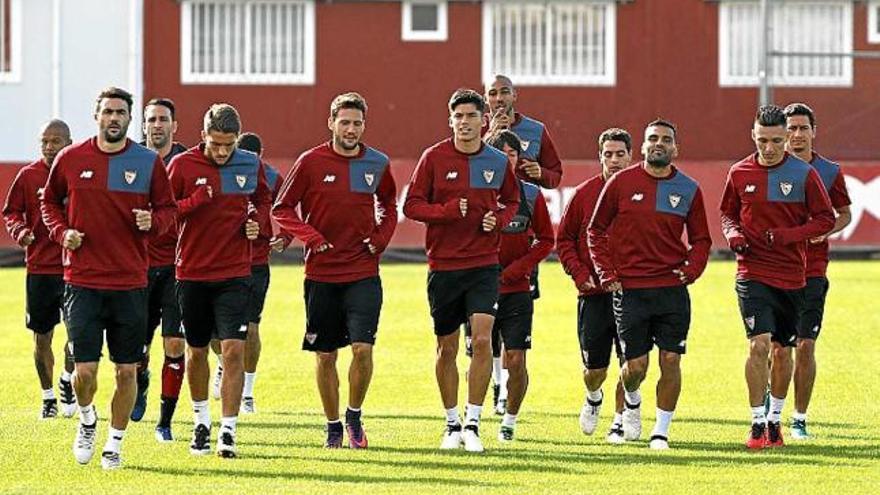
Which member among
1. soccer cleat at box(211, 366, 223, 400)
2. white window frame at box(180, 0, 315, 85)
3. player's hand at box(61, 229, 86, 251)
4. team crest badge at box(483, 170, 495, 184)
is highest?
white window frame at box(180, 0, 315, 85)

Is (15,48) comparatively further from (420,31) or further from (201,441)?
(201,441)

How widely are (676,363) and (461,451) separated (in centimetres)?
154

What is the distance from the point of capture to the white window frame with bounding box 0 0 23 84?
41.7 meters

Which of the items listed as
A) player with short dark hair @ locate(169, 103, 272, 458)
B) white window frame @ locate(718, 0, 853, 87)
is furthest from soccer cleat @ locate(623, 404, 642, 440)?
white window frame @ locate(718, 0, 853, 87)

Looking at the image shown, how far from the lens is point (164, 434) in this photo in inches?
587

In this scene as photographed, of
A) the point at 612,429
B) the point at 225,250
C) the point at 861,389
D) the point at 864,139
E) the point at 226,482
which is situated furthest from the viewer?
the point at 864,139

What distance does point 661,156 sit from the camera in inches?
562

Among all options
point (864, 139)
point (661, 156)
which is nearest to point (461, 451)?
point (661, 156)

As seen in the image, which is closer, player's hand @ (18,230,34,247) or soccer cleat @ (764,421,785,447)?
soccer cleat @ (764,421,785,447)

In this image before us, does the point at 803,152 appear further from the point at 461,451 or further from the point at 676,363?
the point at 461,451

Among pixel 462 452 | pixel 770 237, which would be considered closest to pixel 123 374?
pixel 462 452

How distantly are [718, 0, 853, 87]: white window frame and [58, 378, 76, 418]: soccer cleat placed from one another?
1026 inches

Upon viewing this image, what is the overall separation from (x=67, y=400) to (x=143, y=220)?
13.4ft

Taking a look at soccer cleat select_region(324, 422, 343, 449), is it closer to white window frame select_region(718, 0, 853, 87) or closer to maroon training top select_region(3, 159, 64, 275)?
maroon training top select_region(3, 159, 64, 275)
